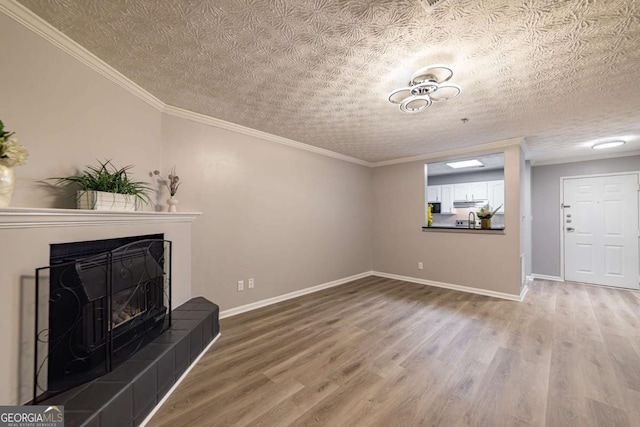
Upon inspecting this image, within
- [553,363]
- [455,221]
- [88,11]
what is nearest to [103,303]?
[88,11]

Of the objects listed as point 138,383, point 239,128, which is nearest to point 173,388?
point 138,383

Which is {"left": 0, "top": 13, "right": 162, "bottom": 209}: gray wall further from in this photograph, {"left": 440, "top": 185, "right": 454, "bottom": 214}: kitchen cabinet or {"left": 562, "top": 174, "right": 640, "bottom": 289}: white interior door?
{"left": 562, "top": 174, "right": 640, "bottom": 289}: white interior door

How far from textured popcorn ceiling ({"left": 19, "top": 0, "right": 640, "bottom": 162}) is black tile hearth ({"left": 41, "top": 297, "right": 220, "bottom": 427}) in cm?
211

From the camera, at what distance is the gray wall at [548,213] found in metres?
4.95

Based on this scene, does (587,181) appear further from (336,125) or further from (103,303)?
(103,303)

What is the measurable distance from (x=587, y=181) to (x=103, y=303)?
7.25 m

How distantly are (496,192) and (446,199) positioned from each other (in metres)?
1.10

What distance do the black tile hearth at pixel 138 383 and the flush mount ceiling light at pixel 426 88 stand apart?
2.67 metres

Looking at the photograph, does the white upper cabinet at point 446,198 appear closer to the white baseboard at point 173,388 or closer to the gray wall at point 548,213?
the gray wall at point 548,213

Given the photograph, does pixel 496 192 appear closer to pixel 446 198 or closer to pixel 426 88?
pixel 446 198

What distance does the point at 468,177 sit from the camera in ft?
20.6

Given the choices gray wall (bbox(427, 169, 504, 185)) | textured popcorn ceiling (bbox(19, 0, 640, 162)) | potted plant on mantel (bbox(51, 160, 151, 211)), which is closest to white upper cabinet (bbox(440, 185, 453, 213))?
gray wall (bbox(427, 169, 504, 185))

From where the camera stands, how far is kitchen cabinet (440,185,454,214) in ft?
21.1

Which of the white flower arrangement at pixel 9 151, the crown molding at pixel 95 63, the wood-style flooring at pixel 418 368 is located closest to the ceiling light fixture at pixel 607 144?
the wood-style flooring at pixel 418 368
